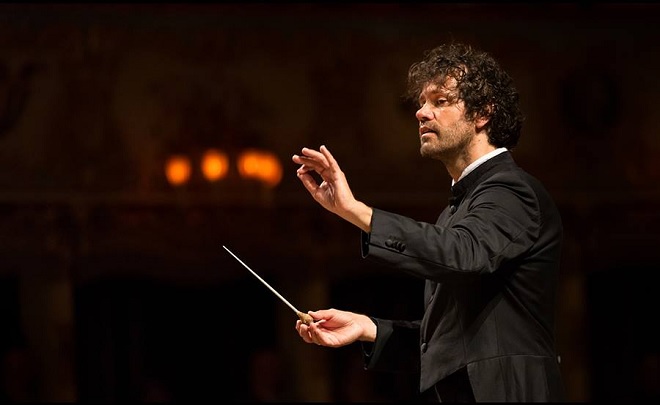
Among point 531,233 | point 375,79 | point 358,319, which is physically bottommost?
point 358,319

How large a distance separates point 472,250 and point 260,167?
505cm

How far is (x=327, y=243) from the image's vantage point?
7504 millimetres

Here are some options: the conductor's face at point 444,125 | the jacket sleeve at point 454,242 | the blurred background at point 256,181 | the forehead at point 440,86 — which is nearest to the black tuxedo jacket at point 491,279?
the jacket sleeve at point 454,242

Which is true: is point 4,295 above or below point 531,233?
below

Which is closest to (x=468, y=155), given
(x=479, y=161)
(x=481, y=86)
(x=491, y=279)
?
(x=479, y=161)

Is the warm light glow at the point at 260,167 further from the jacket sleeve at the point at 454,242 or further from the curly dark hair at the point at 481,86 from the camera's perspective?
the jacket sleeve at the point at 454,242

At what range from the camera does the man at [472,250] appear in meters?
2.39

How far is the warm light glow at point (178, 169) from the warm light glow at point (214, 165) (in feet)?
0.36

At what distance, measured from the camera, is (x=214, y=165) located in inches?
288

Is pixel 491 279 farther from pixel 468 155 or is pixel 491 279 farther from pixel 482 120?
pixel 482 120

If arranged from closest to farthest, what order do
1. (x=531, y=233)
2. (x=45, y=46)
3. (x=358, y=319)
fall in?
1. (x=531, y=233)
2. (x=358, y=319)
3. (x=45, y=46)

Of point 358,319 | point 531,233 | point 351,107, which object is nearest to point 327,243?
point 351,107

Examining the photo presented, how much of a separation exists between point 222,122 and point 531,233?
16.4 ft

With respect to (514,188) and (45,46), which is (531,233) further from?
(45,46)
